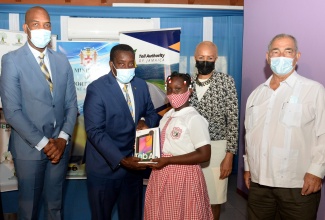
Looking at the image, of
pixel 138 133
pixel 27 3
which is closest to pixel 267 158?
pixel 138 133

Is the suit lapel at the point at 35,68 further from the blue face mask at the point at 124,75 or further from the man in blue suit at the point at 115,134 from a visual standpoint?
the blue face mask at the point at 124,75

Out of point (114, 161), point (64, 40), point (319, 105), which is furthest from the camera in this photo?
point (64, 40)

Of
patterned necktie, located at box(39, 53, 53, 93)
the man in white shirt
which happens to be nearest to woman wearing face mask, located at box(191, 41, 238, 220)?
the man in white shirt

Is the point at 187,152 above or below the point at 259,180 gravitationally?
above

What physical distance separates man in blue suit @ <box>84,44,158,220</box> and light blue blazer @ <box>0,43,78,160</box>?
349 millimetres

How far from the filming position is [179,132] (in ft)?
7.94

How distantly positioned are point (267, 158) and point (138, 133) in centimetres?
93

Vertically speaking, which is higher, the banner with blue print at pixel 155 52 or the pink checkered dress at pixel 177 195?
the banner with blue print at pixel 155 52

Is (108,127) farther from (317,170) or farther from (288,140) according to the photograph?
(317,170)

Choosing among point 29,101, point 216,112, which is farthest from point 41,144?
point 216,112

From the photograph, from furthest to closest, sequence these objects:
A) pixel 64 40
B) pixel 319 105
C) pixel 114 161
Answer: pixel 64 40
pixel 114 161
pixel 319 105

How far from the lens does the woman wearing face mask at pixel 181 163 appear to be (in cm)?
238

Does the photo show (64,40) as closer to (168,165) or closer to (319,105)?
(168,165)

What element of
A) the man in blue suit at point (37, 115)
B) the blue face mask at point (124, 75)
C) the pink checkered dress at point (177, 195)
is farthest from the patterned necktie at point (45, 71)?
the pink checkered dress at point (177, 195)
